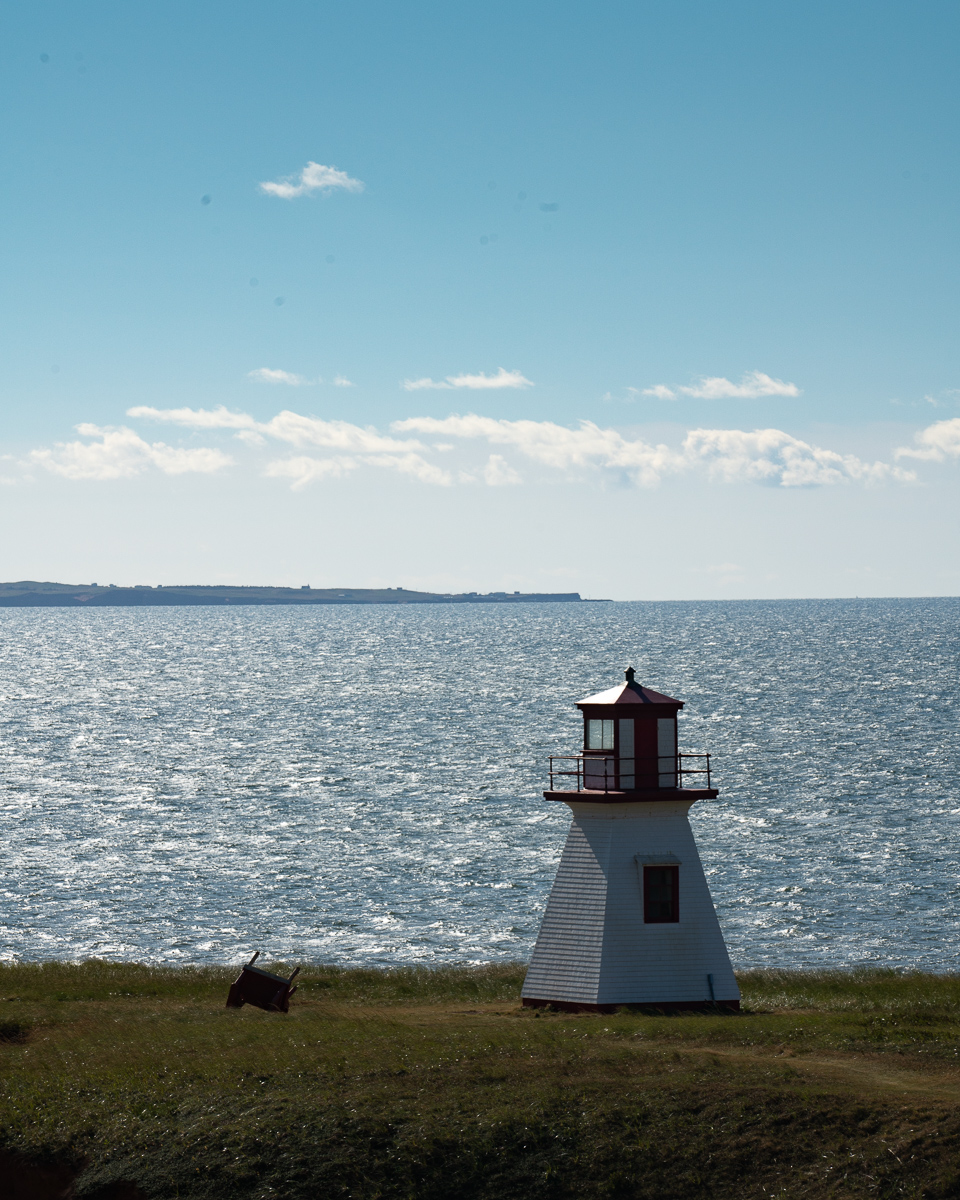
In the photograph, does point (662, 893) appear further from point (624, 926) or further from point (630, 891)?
point (624, 926)

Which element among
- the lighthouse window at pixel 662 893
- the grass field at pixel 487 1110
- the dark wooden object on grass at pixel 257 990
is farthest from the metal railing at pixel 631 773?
the dark wooden object on grass at pixel 257 990

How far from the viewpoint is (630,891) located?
30.8m

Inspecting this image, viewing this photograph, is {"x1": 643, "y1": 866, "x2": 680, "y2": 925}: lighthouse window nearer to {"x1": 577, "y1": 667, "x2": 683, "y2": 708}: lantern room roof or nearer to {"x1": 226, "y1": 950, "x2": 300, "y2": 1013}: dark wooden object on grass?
{"x1": 577, "y1": 667, "x2": 683, "y2": 708}: lantern room roof

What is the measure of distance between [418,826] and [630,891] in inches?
1660

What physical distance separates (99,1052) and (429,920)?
86.5 ft

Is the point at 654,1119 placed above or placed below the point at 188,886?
above

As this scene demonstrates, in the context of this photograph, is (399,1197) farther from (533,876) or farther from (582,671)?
(582,671)

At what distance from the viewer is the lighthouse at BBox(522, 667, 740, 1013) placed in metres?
30.7

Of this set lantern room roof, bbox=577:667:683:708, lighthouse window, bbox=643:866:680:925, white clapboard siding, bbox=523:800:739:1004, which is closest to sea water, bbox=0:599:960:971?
white clapboard siding, bbox=523:800:739:1004

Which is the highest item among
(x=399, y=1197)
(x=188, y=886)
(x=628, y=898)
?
(x=628, y=898)

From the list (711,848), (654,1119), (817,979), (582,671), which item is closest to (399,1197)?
(654,1119)

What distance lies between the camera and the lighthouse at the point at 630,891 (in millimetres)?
30734

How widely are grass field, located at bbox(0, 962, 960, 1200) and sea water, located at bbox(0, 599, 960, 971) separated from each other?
1925 centimetres

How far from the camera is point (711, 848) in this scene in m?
65.1
